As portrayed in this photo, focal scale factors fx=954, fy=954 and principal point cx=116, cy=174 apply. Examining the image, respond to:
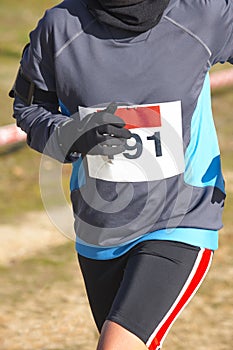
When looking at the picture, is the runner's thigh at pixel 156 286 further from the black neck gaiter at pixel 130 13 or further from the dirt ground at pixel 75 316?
the dirt ground at pixel 75 316

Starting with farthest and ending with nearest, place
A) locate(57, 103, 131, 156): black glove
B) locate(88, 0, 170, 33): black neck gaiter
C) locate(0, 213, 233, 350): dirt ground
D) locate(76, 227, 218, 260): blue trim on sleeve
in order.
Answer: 1. locate(0, 213, 233, 350): dirt ground
2. locate(76, 227, 218, 260): blue trim on sleeve
3. locate(88, 0, 170, 33): black neck gaiter
4. locate(57, 103, 131, 156): black glove

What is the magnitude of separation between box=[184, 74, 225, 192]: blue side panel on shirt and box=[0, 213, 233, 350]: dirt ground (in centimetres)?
192

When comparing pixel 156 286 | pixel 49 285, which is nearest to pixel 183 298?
pixel 156 286

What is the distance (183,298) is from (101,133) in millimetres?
601

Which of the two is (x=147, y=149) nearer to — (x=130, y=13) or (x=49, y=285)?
(x=130, y=13)

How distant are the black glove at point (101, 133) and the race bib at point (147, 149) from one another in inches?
4.9

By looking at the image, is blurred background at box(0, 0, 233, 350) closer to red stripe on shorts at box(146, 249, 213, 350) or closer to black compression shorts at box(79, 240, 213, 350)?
black compression shorts at box(79, 240, 213, 350)

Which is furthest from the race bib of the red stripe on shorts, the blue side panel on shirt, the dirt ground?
the dirt ground

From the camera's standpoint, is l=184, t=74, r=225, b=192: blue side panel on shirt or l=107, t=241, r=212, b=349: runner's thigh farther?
l=184, t=74, r=225, b=192: blue side panel on shirt

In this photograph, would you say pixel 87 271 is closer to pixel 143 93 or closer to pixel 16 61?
pixel 143 93

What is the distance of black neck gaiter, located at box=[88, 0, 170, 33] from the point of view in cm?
297

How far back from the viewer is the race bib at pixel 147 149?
9.92 ft

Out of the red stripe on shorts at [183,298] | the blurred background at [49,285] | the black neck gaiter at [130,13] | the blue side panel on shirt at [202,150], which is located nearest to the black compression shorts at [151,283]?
the red stripe on shorts at [183,298]

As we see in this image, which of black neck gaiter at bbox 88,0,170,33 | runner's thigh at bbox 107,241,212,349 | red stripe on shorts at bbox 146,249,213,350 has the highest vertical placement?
black neck gaiter at bbox 88,0,170,33
